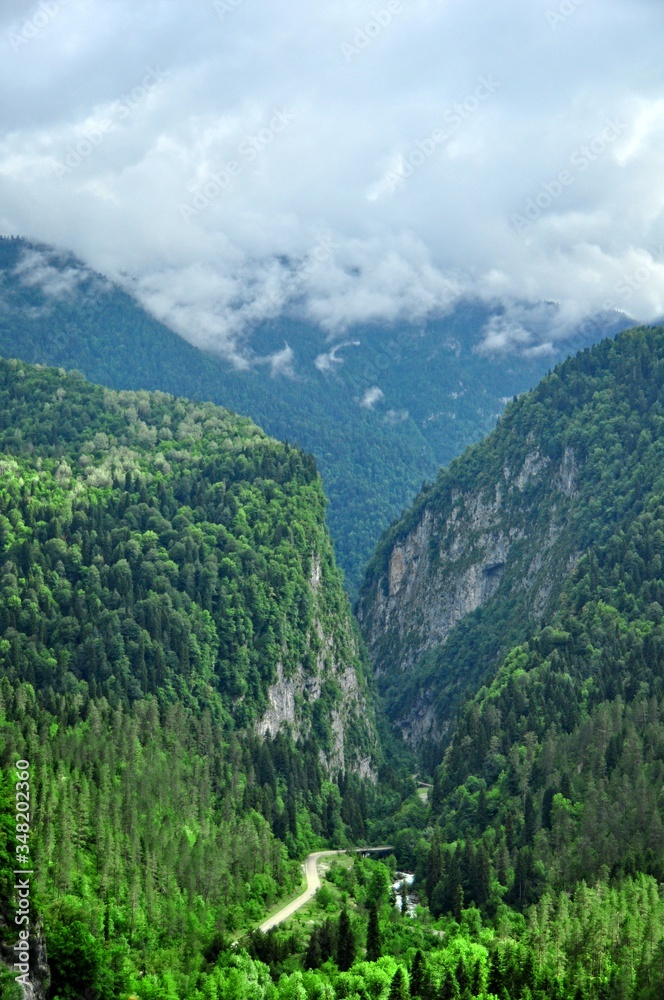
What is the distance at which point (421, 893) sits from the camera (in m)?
192

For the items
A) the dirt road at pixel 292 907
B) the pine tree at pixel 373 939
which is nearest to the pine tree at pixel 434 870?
the dirt road at pixel 292 907

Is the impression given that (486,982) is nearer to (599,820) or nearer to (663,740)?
(599,820)

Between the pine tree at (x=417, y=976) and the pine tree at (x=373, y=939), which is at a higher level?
the pine tree at (x=373, y=939)

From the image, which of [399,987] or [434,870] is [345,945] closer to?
[399,987]

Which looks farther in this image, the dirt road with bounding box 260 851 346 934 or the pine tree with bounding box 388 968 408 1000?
the dirt road with bounding box 260 851 346 934

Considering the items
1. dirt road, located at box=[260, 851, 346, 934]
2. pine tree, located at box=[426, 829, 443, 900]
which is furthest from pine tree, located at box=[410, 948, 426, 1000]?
pine tree, located at box=[426, 829, 443, 900]

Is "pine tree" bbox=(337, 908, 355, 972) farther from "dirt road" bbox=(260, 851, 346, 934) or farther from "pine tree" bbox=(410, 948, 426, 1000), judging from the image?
"dirt road" bbox=(260, 851, 346, 934)

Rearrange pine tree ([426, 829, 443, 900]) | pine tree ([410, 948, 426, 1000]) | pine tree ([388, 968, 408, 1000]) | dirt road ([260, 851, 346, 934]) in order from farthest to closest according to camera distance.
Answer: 1. pine tree ([426, 829, 443, 900])
2. dirt road ([260, 851, 346, 934])
3. pine tree ([410, 948, 426, 1000])
4. pine tree ([388, 968, 408, 1000])

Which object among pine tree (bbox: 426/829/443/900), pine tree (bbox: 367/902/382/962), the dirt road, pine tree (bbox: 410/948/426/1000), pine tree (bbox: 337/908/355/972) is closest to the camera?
pine tree (bbox: 410/948/426/1000)

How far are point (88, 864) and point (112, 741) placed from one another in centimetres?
3518

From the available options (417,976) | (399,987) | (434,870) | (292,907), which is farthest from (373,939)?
(434,870)

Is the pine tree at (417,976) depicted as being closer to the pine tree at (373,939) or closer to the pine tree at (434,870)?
the pine tree at (373,939)

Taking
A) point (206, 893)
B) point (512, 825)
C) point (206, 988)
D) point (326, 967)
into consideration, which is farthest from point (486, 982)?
point (512, 825)

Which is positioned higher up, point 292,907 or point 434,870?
point 434,870
